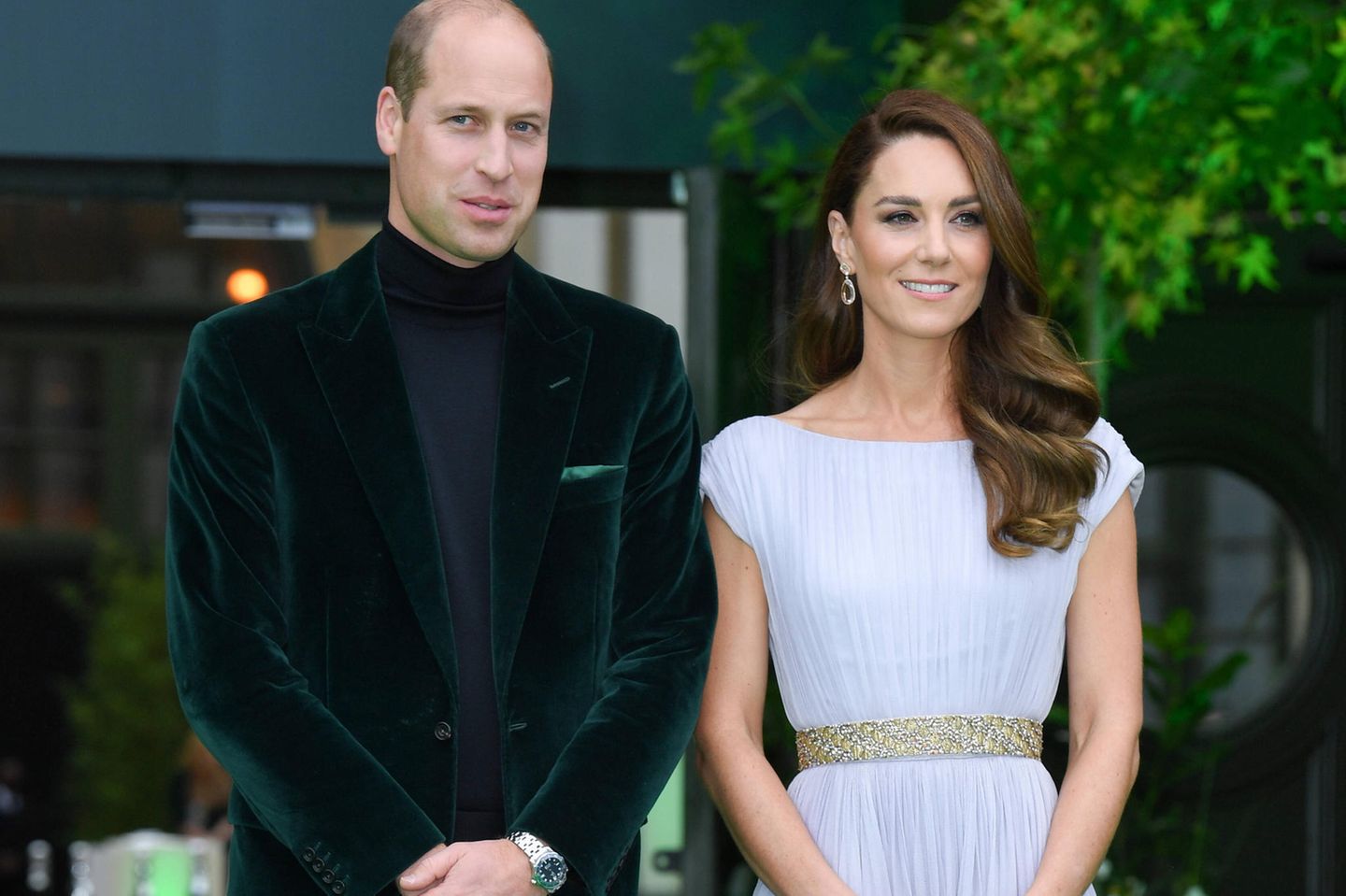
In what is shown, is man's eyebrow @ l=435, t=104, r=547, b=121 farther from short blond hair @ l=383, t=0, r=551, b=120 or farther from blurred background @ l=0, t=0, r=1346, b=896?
blurred background @ l=0, t=0, r=1346, b=896

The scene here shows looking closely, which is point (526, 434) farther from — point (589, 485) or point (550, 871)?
point (550, 871)

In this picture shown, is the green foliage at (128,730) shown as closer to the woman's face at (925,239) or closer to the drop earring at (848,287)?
the drop earring at (848,287)

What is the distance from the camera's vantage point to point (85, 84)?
15.7ft

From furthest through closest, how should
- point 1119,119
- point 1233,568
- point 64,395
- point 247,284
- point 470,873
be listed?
point 64,395
point 247,284
point 1233,568
point 1119,119
point 470,873

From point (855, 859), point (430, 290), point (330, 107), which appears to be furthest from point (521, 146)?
point (330, 107)

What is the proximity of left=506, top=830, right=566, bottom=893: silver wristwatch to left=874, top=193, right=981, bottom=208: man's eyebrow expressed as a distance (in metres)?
1.01

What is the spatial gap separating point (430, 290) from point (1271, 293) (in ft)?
12.9

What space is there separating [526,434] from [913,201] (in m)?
0.69

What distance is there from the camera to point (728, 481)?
2.56 m

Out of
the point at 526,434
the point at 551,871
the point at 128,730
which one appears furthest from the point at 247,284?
the point at 551,871

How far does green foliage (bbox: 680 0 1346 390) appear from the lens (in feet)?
12.4

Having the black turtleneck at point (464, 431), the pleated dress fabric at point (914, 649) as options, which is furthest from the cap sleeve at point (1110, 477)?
the black turtleneck at point (464, 431)

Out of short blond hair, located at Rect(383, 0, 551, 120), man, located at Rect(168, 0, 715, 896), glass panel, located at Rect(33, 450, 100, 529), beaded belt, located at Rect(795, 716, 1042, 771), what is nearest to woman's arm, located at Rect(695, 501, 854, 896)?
beaded belt, located at Rect(795, 716, 1042, 771)

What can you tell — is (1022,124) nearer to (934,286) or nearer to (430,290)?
(934,286)
